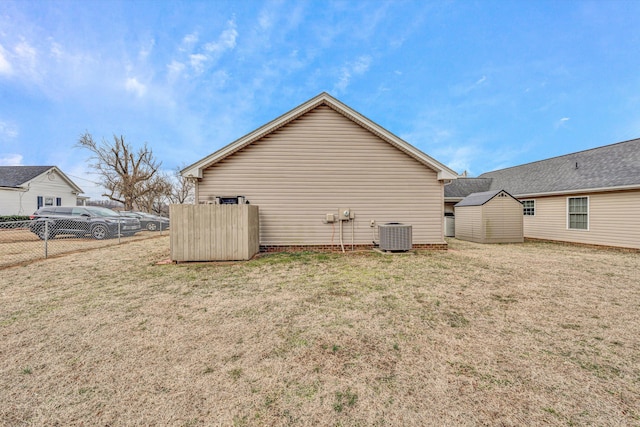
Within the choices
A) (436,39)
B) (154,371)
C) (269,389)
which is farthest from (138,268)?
(436,39)

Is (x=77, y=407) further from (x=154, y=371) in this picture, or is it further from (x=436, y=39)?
(x=436, y=39)

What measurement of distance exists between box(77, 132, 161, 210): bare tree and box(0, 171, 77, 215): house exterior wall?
4268 mm

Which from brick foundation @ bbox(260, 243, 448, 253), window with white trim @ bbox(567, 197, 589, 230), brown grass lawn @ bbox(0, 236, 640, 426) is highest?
window with white trim @ bbox(567, 197, 589, 230)

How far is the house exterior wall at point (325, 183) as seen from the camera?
8.36 metres

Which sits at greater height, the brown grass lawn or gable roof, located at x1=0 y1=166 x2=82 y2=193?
gable roof, located at x1=0 y1=166 x2=82 y2=193

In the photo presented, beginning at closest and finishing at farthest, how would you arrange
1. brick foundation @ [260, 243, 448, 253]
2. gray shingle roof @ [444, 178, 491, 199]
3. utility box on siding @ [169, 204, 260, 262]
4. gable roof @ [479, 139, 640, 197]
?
utility box on siding @ [169, 204, 260, 262], brick foundation @ [260, 243, 448, 253], gable roof @ [479, 139, 640, 197], gray shingle roof @ [444, 178, 491, 199]

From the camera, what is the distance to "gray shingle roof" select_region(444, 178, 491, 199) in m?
16.6

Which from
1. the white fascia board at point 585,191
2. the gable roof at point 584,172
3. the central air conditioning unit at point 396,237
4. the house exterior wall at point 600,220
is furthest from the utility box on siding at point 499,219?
the central air conditioning unit at point 396,237

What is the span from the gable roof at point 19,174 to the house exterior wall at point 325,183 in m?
22.7

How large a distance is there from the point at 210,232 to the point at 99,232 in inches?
368

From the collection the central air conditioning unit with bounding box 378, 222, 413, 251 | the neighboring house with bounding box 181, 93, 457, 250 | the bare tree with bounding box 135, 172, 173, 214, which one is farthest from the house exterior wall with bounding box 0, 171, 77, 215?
the central air conditioning unit with bounding box 378, 222, 413, 251

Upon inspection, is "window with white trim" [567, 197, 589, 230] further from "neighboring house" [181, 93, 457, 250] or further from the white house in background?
the white house in background

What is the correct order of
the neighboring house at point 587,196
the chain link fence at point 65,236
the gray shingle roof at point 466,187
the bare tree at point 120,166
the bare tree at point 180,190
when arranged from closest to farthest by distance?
the chain link fence at point 65,236
the neighboring house at point 587,196
the gray shingle roof at point 466,187
the bare tree at point 120,166
the bare tree at point 180,190

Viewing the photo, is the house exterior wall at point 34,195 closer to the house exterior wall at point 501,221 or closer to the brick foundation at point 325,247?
the brick foundation at point 325,247
